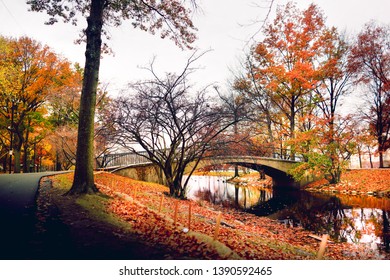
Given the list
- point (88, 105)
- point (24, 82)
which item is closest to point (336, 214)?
point (88, 105)

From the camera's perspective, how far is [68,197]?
6297mm

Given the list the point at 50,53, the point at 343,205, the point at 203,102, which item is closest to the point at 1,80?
the point at 50,53

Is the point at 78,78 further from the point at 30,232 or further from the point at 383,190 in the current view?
the point at 383,190

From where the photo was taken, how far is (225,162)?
1291cm

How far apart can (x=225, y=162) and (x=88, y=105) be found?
808cm

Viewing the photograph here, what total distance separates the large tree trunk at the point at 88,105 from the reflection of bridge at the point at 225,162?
3.63 meters

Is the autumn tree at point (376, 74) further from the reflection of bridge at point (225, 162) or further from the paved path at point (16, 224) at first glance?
the paved path at point (16, 224)

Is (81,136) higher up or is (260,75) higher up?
(260,75)

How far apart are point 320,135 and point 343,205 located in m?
5.92

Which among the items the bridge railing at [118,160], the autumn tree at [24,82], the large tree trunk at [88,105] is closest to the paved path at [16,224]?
the large tree trunk at [88,105]

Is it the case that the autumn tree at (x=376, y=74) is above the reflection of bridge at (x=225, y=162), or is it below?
above

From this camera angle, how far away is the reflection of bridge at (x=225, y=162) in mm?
12615

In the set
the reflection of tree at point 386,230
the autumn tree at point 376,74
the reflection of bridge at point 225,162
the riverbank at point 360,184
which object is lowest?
the reflection of tree at point 386,230

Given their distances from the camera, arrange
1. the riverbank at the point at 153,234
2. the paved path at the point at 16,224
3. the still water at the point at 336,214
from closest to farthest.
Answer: the paved path at the point at 16,224
the riverbank at the point at 153,234
the still water at the point at 336,214
